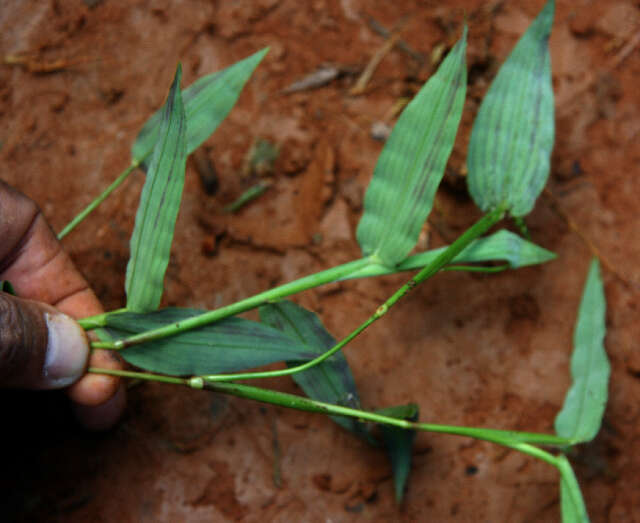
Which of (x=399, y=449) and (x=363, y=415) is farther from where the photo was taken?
(x=399, y=449)

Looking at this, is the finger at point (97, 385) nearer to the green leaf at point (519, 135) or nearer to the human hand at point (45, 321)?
the human hand at point (45, 321)

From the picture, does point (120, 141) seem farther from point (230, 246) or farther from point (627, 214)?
point (627, 214)

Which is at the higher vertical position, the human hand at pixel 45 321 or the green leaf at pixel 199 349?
the human hand at pixel 45 321

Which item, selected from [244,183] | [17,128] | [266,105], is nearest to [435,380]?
[244,183]

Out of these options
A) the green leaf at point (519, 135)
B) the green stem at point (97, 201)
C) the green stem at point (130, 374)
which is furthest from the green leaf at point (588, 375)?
the green stem at point (97, 201)

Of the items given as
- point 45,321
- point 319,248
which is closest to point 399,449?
point 319,248

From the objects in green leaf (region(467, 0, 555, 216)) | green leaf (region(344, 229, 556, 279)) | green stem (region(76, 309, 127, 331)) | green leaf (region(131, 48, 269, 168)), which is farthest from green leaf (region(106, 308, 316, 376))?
green leaf (region(467, 0, 555, 216))

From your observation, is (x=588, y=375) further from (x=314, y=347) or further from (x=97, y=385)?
(x=97, y=385)

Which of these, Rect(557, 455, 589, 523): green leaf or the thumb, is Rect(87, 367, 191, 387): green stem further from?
Rect(557, 455, 589, 523): green leaf
